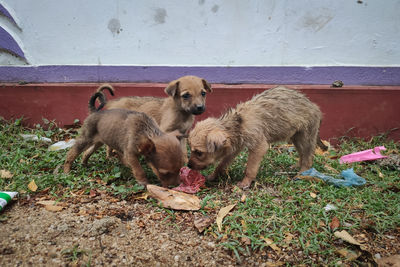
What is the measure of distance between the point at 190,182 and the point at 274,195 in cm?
122

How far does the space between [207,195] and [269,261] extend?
139 cm

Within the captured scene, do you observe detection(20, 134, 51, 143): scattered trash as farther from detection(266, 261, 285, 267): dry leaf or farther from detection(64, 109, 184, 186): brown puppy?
detection(266, 261, 285, 267): dry leaf

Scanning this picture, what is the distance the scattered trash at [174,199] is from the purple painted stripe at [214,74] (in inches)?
140

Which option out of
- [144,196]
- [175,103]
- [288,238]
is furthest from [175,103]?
[288,238]

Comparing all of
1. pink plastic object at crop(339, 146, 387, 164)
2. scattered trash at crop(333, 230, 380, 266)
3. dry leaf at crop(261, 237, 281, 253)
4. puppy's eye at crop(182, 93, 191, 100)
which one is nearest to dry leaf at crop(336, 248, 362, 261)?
scattered trash at crop(333, 230, 380, 266)

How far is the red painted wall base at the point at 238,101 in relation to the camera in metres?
6.39

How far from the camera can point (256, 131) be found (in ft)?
15.1

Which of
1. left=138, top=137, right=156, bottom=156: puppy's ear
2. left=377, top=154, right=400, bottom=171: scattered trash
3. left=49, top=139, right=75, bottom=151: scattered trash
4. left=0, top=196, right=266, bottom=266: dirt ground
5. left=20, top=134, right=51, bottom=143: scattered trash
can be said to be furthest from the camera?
left=20, top=134, right=51, bottom=143: scattered trash

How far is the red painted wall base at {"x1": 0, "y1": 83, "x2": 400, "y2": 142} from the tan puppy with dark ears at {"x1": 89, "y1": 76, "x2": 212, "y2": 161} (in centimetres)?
76

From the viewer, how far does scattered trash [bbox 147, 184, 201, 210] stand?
145 inches

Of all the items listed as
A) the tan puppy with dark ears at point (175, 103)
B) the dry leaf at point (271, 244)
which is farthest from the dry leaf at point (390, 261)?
the tan puppy with dark ears at point (175, 103)

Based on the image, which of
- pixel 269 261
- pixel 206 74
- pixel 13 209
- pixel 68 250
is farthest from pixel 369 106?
pixel 13 209

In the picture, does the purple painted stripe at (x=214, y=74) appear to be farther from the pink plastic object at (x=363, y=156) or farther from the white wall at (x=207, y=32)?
the pink plastic object at (x=363, y=156)

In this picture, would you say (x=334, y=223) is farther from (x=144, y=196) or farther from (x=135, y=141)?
(x=135, y=141)
